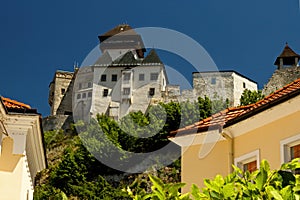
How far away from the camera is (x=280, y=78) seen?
190 ft

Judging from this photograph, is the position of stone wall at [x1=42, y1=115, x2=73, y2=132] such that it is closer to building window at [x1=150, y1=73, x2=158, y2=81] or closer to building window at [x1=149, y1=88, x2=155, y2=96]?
building window at [x1=149, y1=88, x2=155, y2=96]

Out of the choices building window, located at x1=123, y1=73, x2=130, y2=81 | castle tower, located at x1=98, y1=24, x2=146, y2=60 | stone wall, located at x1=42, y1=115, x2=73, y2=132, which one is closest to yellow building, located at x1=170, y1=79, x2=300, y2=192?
building window, located at x1=123, y1=73, x2=130, y2=81

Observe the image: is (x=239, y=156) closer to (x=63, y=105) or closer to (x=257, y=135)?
(x=257, y=135)

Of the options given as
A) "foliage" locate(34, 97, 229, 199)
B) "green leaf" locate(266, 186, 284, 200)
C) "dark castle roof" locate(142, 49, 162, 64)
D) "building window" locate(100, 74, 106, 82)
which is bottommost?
"green leaf" locate(266, 186, 284, 200)

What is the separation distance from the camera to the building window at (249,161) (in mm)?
9484

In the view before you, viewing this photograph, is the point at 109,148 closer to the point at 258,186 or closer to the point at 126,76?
the point at 126,76

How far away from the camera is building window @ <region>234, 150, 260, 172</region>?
31.1 ft

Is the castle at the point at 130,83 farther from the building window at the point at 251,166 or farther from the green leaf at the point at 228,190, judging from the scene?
the green leaf at the point at 228,190

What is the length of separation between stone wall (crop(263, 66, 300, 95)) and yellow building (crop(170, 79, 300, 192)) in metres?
47.6

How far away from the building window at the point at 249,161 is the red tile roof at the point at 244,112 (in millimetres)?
528

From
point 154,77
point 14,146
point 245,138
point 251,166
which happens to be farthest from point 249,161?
point 154,77

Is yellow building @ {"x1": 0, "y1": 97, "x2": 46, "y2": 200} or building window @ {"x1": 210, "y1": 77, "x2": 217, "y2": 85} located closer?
yellow building @ {"x1": 0, "y1": 97, "x2": 46, "y2": 200}

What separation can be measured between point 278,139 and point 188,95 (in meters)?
52.9

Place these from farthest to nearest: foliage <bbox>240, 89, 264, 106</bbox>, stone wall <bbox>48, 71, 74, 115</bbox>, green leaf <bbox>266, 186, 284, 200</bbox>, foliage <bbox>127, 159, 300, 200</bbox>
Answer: stone wall <bbox>48, 71, 74, 115</bbox> → foliage <bbox>240, 89, 264, 106</bbox> → foliage <bbox>127, 159, 300, 200</bbox> → green leaf <bbox>266, 186, 284, 200</bbox>
